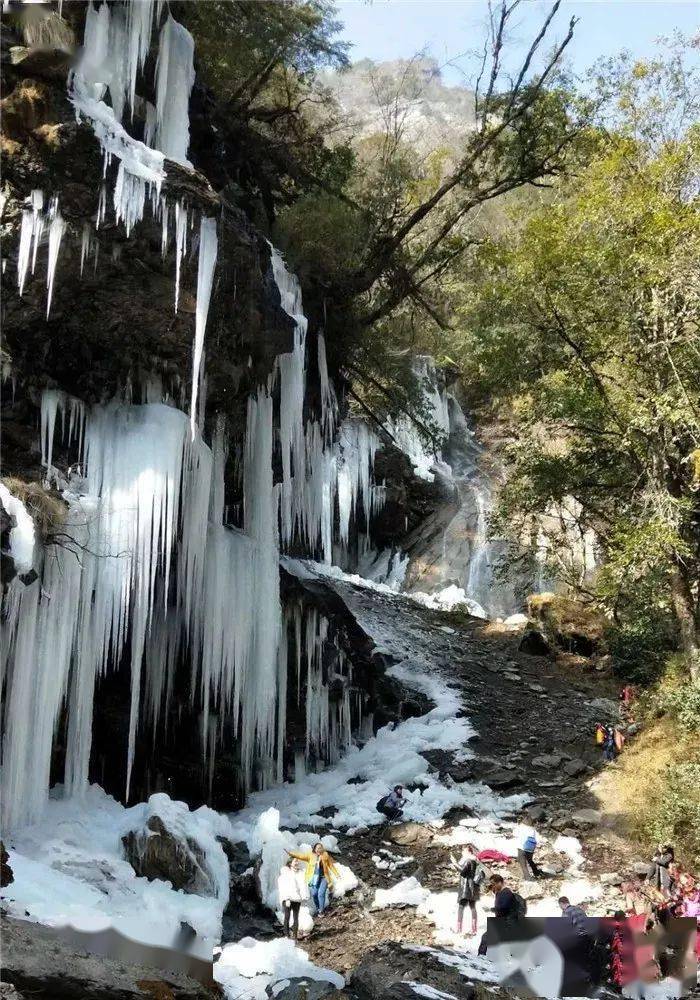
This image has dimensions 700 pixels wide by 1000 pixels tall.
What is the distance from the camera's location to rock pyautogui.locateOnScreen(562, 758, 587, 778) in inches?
499

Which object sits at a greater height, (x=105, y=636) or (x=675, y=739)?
(x=105, y=636)

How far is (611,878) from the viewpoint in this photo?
30.3 ft

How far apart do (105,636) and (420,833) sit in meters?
5.05

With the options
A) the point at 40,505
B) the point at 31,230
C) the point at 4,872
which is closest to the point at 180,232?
the point at 31,230

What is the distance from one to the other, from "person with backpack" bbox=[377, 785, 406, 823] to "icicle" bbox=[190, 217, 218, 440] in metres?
5.87

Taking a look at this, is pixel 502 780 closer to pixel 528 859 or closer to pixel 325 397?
pixel 528 859

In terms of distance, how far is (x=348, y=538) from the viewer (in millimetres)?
28219

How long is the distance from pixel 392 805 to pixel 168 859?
3647 mm

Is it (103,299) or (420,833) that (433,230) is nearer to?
(103,299)

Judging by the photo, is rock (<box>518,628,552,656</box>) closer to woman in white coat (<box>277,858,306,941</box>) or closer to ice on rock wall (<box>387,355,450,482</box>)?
ice on rock wall (<box>387,355,450,482</box>)

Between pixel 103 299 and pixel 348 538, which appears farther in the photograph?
pixel 348 538

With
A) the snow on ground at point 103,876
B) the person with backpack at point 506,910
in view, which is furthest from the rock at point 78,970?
the person with backpack at point 506,910

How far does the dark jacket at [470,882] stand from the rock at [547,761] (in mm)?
5281

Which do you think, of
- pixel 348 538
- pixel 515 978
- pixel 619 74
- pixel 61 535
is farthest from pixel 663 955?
pixel 348 538
